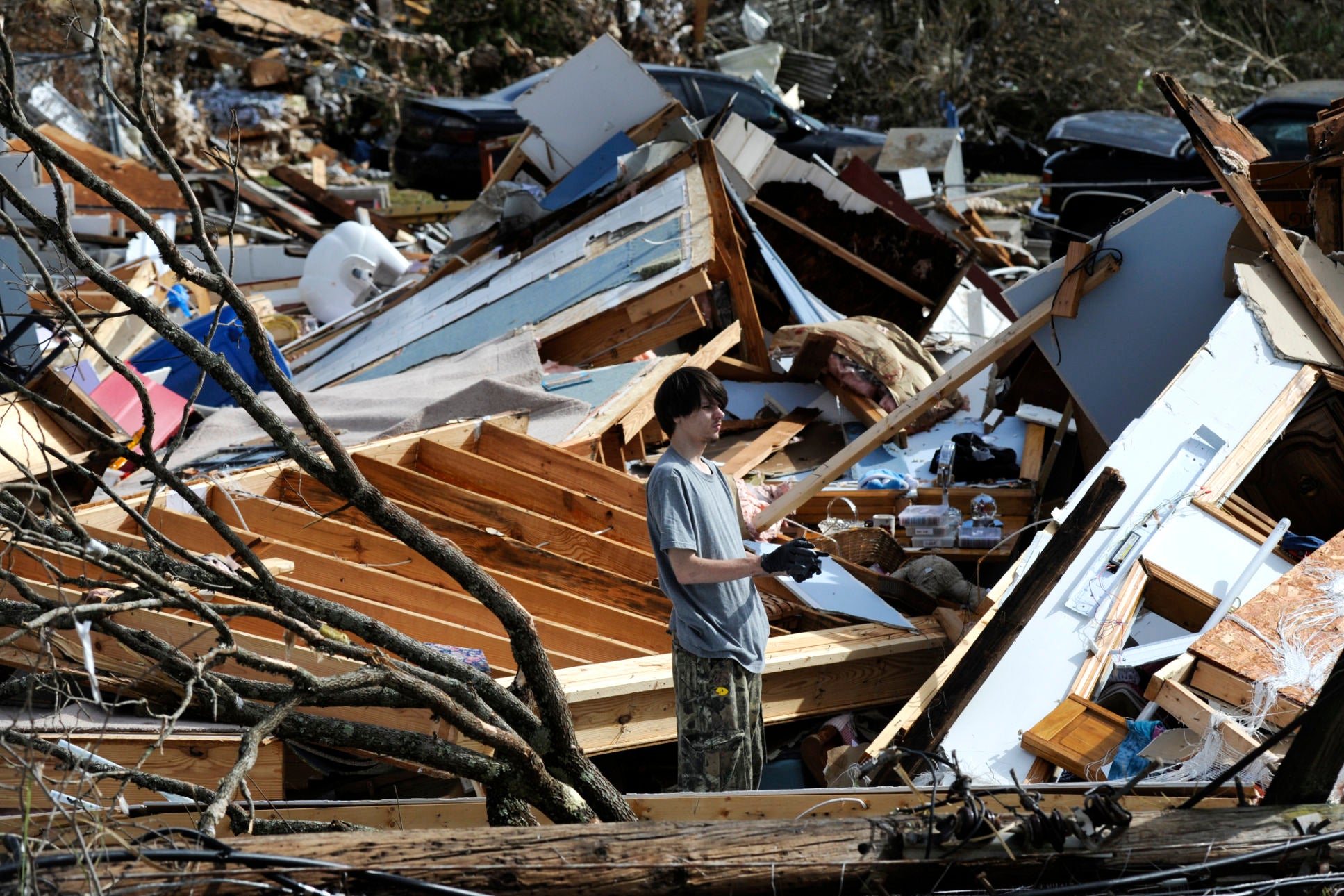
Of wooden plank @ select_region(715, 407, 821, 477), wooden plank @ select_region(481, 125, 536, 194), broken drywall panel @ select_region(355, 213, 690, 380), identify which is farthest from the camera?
wooden plank @ select_region(481, 125, 536, 194)

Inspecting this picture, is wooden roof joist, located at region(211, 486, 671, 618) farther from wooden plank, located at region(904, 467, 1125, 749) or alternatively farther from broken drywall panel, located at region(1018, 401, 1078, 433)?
broken drywall panel, located at region(1018, 401, 1078, 433)

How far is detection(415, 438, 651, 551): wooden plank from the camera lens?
5.49 meters

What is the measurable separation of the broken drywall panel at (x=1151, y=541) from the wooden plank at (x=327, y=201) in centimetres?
942

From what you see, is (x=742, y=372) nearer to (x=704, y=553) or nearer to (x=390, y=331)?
(x=390, y=331)

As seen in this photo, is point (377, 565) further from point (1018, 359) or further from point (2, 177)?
point (1018, 359)

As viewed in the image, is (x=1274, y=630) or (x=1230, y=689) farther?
(x=1274, y=630)

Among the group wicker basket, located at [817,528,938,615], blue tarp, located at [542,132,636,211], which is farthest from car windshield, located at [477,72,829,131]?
wicker basket, located at [817,528,938,615]

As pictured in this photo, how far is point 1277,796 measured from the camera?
293 centimetres

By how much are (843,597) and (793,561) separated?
1.96 meters

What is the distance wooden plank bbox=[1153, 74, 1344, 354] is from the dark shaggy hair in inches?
148

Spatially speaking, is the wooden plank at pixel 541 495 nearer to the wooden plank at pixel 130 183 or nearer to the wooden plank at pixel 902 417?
the wooden plank at pixel 902 417

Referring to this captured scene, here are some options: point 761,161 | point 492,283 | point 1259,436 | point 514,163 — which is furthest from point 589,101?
point 1259,436

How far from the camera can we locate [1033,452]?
647 cm

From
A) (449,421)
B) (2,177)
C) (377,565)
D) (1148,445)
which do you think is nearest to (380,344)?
(449,421)
